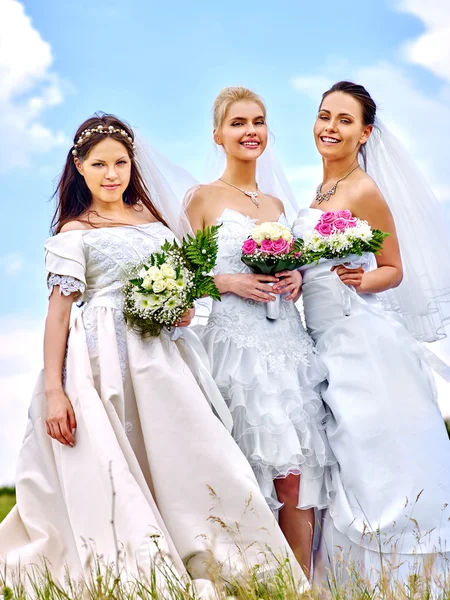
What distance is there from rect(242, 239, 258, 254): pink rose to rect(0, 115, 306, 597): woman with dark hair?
2.02ft

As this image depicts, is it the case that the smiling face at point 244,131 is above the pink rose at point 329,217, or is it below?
above

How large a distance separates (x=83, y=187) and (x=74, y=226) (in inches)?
16.5

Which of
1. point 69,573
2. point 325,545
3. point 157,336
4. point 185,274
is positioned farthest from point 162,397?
point 325,545

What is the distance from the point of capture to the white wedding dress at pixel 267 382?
18.6 ft

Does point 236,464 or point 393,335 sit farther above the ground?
point 393,335

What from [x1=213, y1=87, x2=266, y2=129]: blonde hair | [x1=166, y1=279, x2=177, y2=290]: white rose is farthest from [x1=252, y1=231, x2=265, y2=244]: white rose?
[x1=213, y1=87, x2=266, y2=129]: blonde hair

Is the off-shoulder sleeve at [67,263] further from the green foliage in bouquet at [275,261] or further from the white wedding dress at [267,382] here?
the green foliage in bouquet at [275,261]

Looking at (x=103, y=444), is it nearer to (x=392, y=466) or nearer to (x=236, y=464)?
(x=236, y=464)

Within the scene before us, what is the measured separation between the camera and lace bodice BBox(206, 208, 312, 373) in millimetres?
5887

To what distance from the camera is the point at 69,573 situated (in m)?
5.27

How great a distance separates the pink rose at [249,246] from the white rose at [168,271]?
0.67 meters

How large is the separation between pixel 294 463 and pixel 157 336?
1300mm

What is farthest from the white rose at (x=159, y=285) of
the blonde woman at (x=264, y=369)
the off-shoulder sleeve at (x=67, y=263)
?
the blonde woman at (x=264, y=369)

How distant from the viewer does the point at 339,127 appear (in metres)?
6.54
